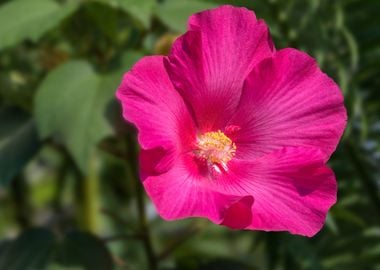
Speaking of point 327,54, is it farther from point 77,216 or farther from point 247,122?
point 77,216

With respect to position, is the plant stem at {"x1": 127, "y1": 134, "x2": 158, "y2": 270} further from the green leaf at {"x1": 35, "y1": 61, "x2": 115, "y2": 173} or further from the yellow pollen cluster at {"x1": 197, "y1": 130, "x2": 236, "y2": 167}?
the yellow pollen cluster at {"x1": 197, "y1": 130, "x2": 236, "y2": 167}

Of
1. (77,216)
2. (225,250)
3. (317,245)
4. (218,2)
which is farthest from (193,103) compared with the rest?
(225,250)

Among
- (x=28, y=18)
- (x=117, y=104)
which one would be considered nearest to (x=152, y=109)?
(x=117, y=104)

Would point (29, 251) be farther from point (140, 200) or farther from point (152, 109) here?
point (152, 109)

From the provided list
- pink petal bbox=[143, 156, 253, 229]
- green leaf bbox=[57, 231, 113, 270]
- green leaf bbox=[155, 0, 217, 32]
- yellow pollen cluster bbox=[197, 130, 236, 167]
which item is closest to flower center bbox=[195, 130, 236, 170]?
yellow pollen cluster bbox=[197, 130, 236, 167]

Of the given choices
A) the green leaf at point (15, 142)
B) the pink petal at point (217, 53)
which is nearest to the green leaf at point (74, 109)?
the green leaf at point (15, 142)

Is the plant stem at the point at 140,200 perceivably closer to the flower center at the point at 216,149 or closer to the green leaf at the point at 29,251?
the green leaf at the point at 29,251

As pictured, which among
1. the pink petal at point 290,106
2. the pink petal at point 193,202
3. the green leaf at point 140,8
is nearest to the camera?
the pink petal at point 193,202
